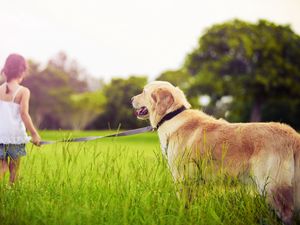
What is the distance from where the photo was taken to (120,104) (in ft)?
156

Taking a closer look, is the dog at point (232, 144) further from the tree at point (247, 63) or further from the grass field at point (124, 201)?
the tree at point (247, 63)

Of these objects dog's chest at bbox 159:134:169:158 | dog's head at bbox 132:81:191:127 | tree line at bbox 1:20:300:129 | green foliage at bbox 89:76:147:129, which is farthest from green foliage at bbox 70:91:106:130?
dog's chest at bbox 159:134:169:158

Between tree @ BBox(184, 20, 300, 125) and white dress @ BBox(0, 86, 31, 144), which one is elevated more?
tree @ BBox(184, 20, 300, 125)

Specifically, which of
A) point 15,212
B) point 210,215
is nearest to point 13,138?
point 15,212

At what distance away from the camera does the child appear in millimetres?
6574

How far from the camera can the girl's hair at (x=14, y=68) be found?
680cm

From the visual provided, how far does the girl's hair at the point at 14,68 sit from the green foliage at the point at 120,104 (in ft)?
113

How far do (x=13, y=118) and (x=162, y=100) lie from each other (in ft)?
7.65

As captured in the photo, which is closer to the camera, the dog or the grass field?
the grass field

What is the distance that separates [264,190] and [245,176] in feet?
0.94

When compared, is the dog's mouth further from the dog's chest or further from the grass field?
the grass field

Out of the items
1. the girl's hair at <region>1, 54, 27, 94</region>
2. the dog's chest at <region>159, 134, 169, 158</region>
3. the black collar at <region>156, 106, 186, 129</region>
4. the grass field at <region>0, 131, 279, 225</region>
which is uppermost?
the girl's hair at <region>1, 54, 27, 94</region>

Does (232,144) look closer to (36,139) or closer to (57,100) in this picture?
(36,139)

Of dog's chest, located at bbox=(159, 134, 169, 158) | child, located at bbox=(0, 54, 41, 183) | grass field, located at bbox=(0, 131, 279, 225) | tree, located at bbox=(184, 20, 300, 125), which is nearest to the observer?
grass field, located at bbox=(0, 131, 279, 225)
